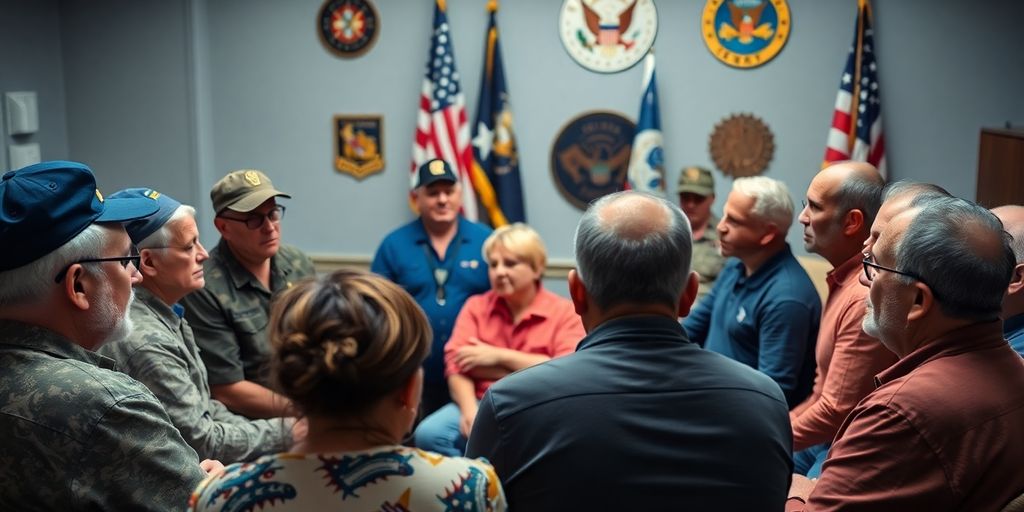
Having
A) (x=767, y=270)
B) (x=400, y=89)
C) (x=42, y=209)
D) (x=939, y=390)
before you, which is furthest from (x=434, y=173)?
(x=939, y=390)

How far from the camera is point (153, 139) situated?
5.27m

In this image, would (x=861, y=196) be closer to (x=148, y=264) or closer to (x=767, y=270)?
(x=767, y=270)

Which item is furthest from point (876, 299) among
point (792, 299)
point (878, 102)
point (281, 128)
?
point (281, 128)

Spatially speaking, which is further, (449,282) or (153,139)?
(153,139)

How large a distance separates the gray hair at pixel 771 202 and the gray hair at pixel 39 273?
1878 mm

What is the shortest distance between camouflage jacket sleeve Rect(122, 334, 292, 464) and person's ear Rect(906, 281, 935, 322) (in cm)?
127

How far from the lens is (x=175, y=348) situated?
7.47ft

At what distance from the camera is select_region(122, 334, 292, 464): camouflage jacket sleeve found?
7.20ft

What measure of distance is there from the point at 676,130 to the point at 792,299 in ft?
7.62

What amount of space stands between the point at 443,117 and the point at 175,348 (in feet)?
9.56

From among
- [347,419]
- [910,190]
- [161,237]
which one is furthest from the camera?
[161,237]

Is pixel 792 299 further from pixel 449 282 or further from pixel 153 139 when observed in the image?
pixel 153 139

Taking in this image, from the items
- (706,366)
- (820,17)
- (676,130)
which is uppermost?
(820,17)

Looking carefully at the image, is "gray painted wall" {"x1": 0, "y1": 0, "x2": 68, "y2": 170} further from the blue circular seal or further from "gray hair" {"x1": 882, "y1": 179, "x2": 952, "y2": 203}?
"gray hair" {"x1": 882, "y1": 179, "x2": 952, "y2": 203}
